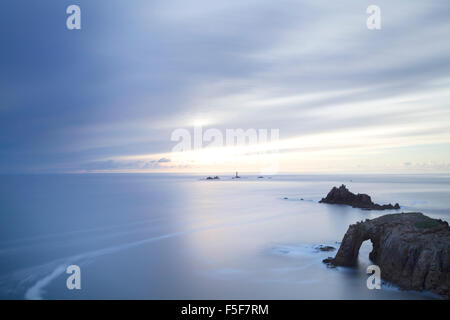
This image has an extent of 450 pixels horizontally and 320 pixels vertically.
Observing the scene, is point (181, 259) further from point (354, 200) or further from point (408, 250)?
point (354, 200)

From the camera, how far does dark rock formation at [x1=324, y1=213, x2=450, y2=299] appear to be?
1478 cm

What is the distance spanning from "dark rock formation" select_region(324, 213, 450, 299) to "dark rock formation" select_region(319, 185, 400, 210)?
3402 centimetres

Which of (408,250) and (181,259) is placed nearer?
(408,250)

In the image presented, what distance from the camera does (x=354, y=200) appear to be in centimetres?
5406

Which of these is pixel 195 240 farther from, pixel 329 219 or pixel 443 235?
pixel 443 235

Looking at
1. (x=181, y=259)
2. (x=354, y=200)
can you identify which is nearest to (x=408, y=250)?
A: (x=181, y=259)

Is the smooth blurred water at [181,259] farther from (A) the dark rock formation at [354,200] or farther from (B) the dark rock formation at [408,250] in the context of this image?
(A) the dark rock formation at [354,200]

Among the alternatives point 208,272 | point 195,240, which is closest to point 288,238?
point 195,240

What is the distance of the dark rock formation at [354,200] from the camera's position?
5077 centimetres

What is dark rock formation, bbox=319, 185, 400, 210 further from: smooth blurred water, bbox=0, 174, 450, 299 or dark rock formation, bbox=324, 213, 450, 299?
dark rock formation, bbox=324, 213, 450, 299

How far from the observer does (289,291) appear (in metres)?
17.7

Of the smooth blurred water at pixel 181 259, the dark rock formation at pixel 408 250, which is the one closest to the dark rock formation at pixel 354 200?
the smooth blurred water at pixel 181 259

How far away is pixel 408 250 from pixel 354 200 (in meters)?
40.5

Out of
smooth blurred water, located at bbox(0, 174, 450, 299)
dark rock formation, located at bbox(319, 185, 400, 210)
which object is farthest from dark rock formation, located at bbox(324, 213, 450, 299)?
dark rock formation, located at bbox(319, 185, 400, 210)
